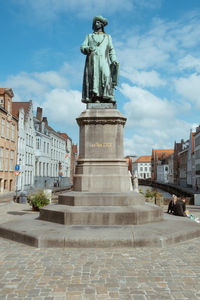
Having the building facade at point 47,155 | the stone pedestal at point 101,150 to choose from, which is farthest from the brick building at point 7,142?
the stone pedestal at point 101,150

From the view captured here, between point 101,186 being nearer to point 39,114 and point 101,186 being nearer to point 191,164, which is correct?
point 39,114

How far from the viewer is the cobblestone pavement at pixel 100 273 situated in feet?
12.2

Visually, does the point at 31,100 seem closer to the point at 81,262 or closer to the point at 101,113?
the point at 101,113

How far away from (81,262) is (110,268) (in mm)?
617

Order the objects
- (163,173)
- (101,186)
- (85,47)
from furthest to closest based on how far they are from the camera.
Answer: (163,173) < (85,47) < (101,186)

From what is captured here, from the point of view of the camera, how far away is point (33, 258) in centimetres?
518

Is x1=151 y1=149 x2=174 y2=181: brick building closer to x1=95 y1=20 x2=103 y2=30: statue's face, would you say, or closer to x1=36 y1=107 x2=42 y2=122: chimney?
x1=36 y1=107 x2=42 y2=122: chimney

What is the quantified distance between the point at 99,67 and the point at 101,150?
3.29 m

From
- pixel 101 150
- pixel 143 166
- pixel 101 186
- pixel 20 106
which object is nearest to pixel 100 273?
pixel 101 186

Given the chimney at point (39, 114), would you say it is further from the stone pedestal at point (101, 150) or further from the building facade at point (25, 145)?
the stone pedestal at point (101, 150)

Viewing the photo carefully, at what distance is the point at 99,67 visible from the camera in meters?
10.0

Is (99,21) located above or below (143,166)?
above

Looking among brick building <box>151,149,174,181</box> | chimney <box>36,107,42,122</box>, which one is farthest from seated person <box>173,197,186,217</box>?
brick building <box>151,149,174,181</box>

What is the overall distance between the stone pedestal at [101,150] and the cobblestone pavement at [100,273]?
315 cm
